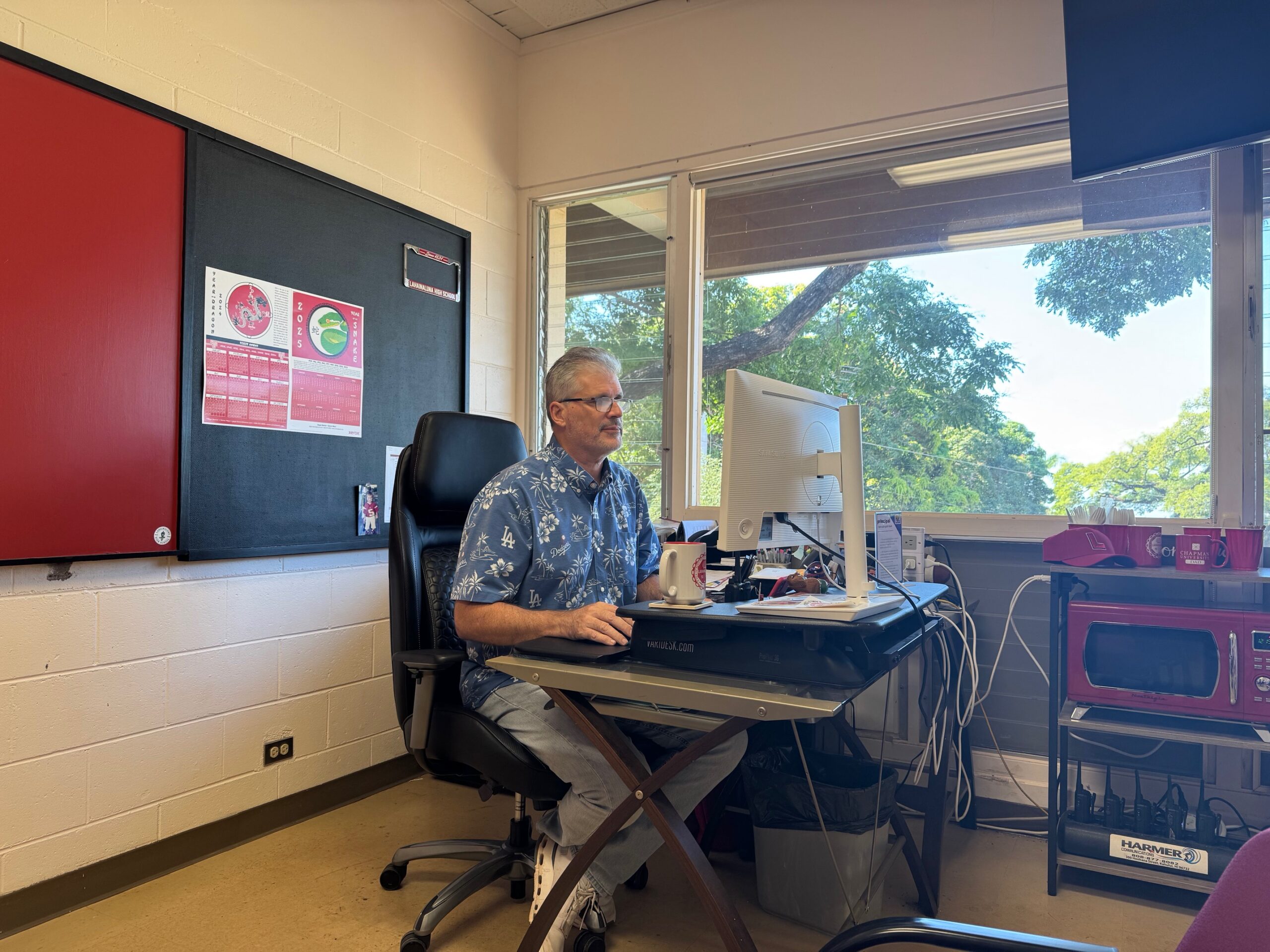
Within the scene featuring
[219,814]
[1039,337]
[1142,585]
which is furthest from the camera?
[1039,337]

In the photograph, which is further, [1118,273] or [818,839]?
[1118,273]

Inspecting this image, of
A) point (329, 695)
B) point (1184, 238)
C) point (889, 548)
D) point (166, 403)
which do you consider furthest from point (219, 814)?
point (1184, 238)

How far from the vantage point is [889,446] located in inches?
120

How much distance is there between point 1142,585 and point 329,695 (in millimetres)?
2681

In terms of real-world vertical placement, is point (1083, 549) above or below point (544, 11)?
below

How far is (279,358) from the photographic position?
262 cm

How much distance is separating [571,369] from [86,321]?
4.03ft

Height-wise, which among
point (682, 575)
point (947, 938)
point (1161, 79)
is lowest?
point (947, 938)

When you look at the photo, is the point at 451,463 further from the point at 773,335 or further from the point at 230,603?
the point at 773,335

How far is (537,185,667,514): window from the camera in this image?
140 inches

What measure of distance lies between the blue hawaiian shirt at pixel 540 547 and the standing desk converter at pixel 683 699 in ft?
0.93

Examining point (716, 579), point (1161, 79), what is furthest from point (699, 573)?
point (1161, 79)

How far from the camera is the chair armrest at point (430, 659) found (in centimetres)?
186

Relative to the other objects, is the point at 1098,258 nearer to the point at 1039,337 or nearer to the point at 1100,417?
the point at 1039,337
